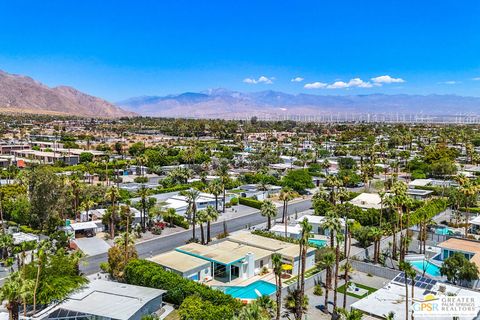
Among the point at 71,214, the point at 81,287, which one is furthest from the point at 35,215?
the point at 81,287

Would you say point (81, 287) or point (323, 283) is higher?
point (81, 287)

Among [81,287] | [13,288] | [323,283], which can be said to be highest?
[13,288]

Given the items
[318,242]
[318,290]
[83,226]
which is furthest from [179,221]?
[318,290]

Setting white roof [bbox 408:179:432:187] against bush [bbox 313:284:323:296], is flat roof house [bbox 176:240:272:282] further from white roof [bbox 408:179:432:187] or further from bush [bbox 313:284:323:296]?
white roof [bbox 408:179:432:187]

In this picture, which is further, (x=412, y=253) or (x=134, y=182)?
(x=134, y=182)

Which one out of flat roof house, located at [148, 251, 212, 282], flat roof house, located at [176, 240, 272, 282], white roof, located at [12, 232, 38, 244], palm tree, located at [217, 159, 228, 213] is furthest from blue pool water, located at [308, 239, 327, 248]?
white roof, located at [12, 232, 38, 244]

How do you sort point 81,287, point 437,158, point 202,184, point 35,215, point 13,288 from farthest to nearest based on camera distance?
point 437,158, point 202,184, point 35,215, point 81,287, point 13,288

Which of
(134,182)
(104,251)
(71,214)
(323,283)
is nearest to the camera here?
(323,283)

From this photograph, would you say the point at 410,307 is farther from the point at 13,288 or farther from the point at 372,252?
the point at 13,288

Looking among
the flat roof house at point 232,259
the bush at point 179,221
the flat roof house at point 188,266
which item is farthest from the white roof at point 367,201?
the flat roof house at point 188,266
